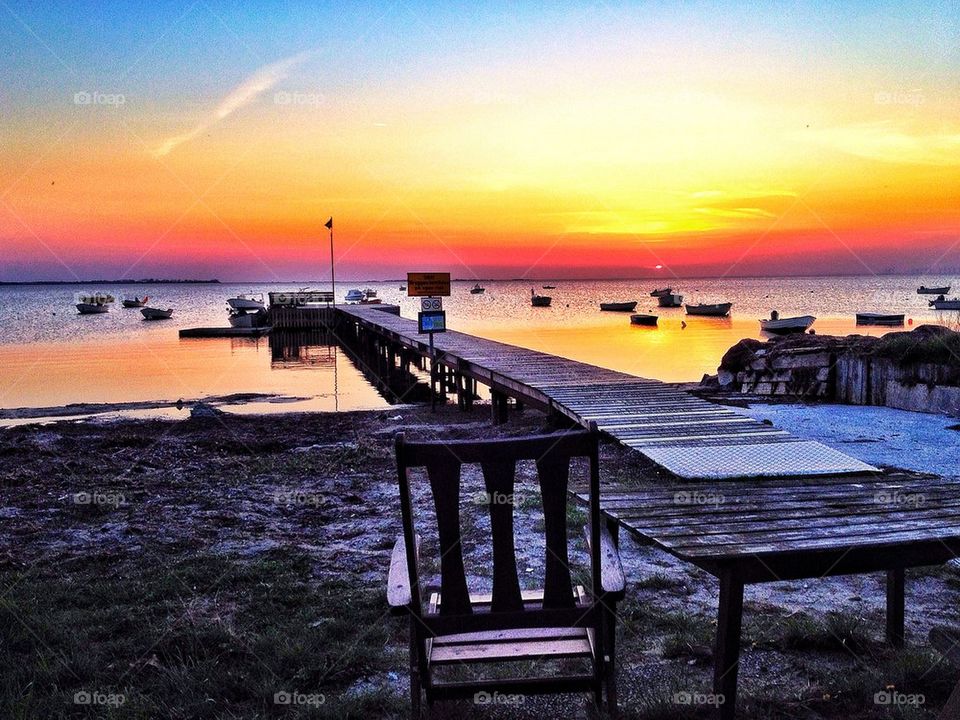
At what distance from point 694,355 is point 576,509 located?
29.2 metres

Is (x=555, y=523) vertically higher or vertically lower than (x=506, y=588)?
higher

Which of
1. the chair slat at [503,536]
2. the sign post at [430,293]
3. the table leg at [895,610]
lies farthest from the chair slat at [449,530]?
the sign post at [430,293]

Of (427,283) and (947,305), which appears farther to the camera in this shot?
(947,305)

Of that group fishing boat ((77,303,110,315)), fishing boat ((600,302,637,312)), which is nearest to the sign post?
fishing boat ((600,302,637,312))

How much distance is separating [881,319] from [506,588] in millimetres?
56725

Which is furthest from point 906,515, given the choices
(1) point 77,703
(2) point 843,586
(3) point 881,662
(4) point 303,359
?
(4) point 303,359

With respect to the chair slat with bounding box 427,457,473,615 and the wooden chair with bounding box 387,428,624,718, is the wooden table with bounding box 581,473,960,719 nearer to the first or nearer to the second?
the wooden chair with bounding box 387,428,624,718

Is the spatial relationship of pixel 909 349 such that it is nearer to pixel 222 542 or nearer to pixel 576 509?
pixel 576 509

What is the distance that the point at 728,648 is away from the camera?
2828 millimetres

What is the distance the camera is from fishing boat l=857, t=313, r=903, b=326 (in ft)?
169

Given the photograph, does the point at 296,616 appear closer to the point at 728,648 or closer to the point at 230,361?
the point at 728,648

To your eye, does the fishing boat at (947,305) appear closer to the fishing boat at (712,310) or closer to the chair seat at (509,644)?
the fishing boat at (712,310)

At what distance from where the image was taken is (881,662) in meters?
3.57

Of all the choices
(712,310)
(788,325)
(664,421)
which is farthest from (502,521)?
(712,310)
